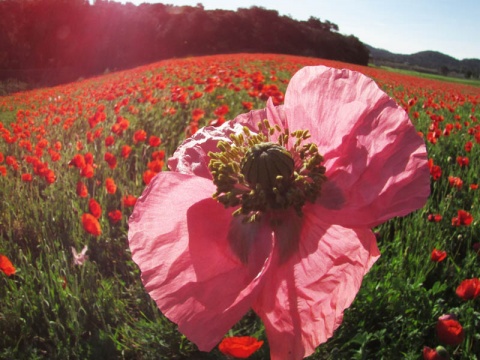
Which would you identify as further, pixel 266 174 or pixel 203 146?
pixel 203 146

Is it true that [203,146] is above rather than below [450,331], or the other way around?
above

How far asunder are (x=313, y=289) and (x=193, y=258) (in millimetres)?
175

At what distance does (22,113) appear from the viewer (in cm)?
265

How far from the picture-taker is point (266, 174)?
25.2 inches

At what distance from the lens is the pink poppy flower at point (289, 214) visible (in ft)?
1.89

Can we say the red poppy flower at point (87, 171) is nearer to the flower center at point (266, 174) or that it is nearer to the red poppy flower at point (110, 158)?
the red poppy flower at point (110, 158)

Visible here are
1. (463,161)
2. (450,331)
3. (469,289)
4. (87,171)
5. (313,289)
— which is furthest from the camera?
(463,161)

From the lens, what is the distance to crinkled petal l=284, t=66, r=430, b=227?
572 millimetres

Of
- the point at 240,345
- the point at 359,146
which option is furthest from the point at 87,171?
the point at 359,146

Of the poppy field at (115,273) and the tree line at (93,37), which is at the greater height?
the tree line at (93,37)

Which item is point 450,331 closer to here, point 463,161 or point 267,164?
point 267,164

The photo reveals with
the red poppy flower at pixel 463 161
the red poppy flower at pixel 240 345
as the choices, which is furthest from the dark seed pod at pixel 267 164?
the red poppy flower at pixel 463 161

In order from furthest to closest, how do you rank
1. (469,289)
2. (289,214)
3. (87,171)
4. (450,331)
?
(87,171) → (469,289) → (450,331) → (289,214)

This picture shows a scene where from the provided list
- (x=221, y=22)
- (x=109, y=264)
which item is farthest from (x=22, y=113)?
(x=221, y=22)
